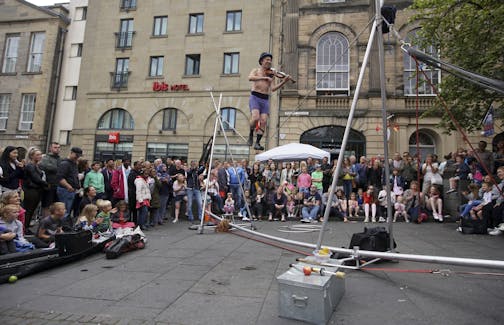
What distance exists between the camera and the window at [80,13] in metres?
24.2

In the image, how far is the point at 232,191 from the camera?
35.4ft

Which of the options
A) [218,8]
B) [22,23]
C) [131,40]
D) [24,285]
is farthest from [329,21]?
[22,23]

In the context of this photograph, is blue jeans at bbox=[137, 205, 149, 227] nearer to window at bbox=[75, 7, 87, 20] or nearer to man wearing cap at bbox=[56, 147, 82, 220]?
man wearing cap at bbox=[56, 147, 82, 220]

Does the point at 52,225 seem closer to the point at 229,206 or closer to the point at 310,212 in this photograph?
the point at 229,206

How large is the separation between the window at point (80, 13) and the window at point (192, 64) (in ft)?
33.2

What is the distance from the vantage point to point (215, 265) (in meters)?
4.39

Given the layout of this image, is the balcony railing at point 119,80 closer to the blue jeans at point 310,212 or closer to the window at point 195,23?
the window at point 195,23

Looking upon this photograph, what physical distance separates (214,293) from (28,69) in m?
27.7

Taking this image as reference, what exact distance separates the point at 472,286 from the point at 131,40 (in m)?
23.8

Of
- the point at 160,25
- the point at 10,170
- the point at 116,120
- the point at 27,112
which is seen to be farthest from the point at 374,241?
the point at 27,112

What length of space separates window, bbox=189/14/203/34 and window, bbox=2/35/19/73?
1421cm

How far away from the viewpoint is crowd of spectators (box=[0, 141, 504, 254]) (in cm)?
621

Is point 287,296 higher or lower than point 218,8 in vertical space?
lower

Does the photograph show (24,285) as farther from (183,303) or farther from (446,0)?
(446,0)
